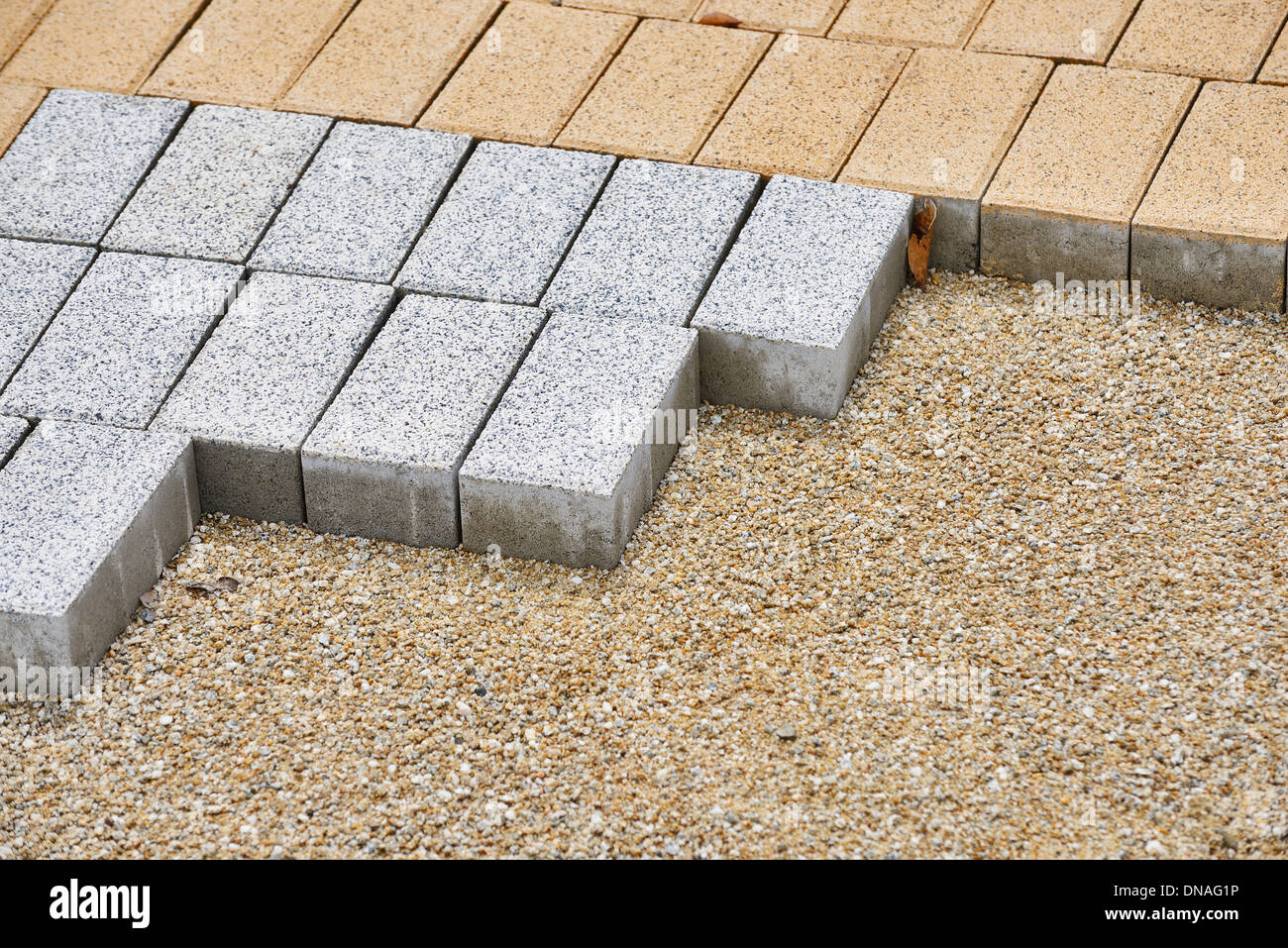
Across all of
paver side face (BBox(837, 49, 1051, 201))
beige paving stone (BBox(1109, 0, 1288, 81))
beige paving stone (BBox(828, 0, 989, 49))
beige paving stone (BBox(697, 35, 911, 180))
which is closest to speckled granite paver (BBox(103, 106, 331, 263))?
beige paving stone (BBox(697, 35, 911, 180))

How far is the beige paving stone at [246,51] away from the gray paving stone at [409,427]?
1.36m

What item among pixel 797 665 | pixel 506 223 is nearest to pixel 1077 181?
pixel 506 223

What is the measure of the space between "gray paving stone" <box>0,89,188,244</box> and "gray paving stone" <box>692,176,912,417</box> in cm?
184

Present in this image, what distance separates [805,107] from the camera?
5.07 metres

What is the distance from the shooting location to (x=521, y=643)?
379 centimetres

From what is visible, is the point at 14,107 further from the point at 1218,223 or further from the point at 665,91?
the point at 1218,223

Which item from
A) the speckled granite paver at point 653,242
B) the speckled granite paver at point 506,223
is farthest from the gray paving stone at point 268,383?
the speckled granite paver at point 653,242

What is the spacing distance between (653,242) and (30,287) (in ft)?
5.72

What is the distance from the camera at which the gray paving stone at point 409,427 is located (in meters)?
3.98

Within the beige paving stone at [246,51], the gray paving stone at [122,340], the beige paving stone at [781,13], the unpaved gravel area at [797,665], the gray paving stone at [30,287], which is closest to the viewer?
the unpaved gravel area at [797,665]

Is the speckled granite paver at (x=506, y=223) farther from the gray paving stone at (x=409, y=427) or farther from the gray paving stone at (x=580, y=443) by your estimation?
the gray paving stone at (x=580, y=443)

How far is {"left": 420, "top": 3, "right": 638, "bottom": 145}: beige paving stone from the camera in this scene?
A: 5.06m
